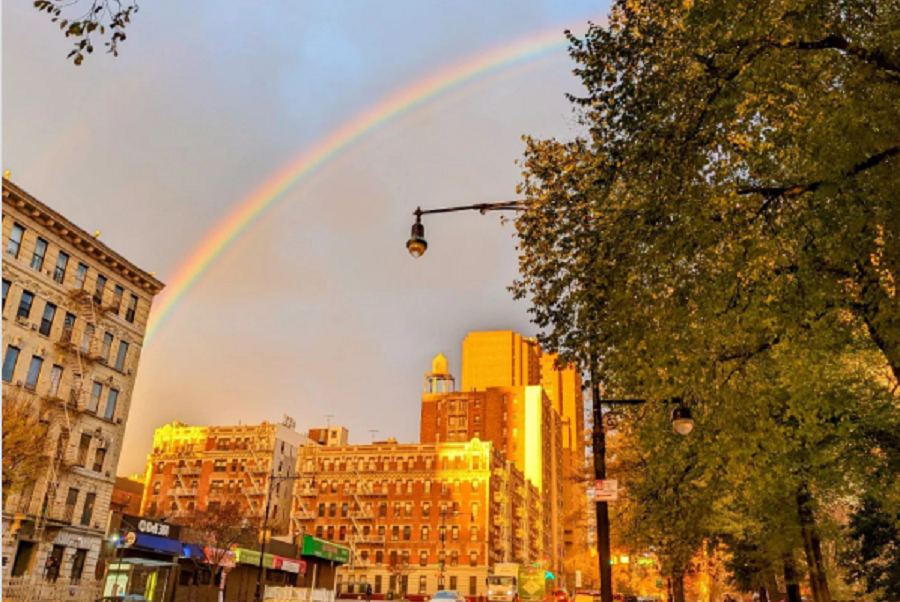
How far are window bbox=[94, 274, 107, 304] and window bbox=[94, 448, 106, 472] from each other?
1009 cm

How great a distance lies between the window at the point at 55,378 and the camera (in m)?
43.1

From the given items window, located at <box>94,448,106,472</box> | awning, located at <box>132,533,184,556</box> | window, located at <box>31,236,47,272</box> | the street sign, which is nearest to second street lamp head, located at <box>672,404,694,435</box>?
the street sign

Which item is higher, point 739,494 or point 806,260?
point 806,260

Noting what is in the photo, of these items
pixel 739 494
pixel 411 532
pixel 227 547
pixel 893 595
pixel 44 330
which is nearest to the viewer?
pixel 739 494

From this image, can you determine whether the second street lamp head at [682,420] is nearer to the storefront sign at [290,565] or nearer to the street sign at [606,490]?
the street sign at [606,490]

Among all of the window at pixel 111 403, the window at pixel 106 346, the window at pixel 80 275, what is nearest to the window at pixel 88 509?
the window at pixel 111 403

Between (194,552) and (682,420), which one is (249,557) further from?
(682,420)

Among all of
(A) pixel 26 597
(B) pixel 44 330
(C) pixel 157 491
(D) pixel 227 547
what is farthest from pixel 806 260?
(C) pixel 157 491

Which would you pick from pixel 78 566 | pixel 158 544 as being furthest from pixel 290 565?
pixel 78 566

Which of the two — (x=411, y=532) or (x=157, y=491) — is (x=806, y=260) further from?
(x=157, y=491)

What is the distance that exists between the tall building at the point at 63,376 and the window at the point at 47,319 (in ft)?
0.20

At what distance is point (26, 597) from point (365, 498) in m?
71.4

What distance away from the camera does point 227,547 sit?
2036 inches

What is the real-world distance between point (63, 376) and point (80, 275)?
266 inches
